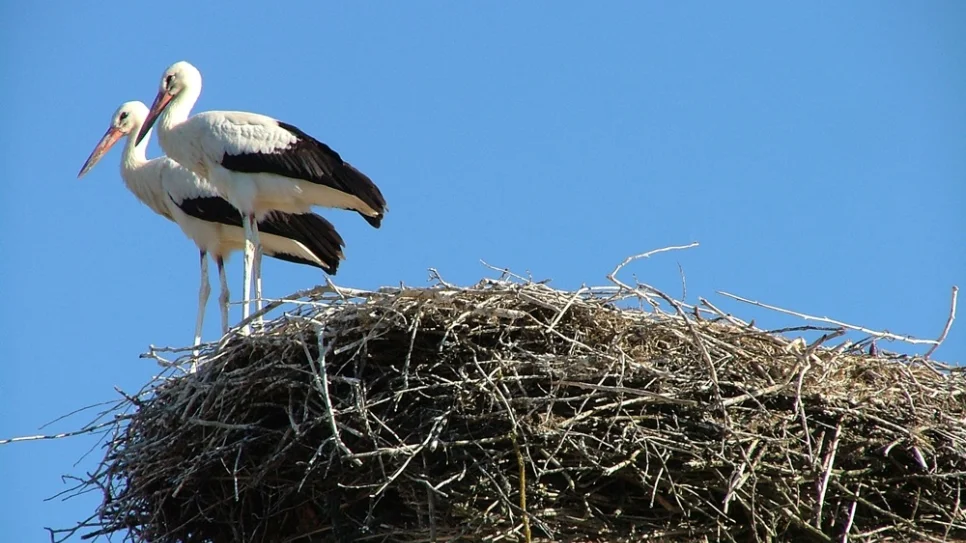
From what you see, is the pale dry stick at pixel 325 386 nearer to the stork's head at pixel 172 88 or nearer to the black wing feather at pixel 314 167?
the black wing feather at pixel 314 167

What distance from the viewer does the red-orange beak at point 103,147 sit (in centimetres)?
1174

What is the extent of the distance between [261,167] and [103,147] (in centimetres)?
308

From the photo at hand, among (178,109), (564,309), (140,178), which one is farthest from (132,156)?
(564,309)

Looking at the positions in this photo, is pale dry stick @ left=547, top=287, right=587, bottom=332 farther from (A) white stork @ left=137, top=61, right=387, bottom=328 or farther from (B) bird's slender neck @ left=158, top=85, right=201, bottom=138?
(B) bird's slender neck @ left=158, top=85, right=201, bottom=138

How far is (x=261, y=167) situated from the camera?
30.1 ft

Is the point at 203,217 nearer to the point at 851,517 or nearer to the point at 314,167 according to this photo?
the point at 314,167

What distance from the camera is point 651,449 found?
17.9 ft

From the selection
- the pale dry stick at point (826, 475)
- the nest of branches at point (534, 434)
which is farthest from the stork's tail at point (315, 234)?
the pale dry stick at point (826, 475)

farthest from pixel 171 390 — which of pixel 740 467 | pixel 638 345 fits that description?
pixel 740 467

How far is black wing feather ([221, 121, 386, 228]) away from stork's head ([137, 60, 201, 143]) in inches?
43.6

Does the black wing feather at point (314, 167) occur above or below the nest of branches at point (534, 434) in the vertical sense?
above

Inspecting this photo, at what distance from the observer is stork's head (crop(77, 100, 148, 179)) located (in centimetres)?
1180

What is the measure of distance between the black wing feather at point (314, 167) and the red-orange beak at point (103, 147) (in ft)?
9.31

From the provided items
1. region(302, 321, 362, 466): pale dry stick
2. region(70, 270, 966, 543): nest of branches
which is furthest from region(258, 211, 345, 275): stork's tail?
region(302, 321, 362, 466): pale dry stick
